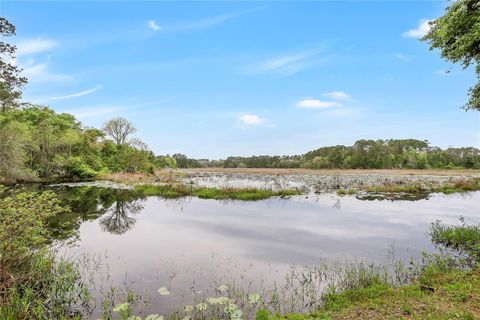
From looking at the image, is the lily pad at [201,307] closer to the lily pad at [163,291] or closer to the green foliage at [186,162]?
the lily pad at [163,291]

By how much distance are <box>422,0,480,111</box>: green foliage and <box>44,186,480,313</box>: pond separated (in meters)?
8.33

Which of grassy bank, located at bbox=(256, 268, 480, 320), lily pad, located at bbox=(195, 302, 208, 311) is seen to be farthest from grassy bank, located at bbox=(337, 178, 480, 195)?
lily pad, located at bbox=(195, 302, 208, 311)

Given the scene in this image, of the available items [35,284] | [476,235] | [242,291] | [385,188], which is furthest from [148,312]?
[385,188]

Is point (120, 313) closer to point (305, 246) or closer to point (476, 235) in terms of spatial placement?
point (305, 246)

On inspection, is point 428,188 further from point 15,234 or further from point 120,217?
point 15,234

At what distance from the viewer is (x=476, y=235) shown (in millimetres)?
12641

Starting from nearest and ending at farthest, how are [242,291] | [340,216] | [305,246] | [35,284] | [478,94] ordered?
[35,284] → [242,291] → [305,246] → [478,94] → [340,216]

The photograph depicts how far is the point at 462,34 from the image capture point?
12.4 meters

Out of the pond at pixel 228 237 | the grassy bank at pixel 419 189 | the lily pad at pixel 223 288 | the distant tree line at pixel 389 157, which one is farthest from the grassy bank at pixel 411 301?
the distant tree line at pixel 389 157

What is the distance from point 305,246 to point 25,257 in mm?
10442

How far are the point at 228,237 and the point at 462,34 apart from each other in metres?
13.7

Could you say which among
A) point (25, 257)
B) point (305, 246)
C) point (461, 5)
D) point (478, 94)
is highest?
point (461, 5)

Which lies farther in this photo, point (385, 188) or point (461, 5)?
point (385, 188)

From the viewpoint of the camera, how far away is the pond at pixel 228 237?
9.80 m
